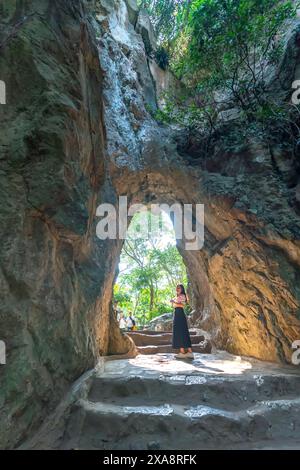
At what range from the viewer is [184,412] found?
3287 millimetres

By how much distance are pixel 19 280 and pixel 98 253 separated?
7.40 feet

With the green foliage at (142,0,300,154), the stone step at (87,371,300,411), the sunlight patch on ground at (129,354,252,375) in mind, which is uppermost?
the green foliage at (142,0,300,154)

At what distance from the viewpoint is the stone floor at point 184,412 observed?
116 inches

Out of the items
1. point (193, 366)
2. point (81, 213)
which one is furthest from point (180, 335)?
point (81, 213)

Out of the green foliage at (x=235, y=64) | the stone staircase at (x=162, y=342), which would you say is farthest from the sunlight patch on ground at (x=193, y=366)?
the green foliage at (x=235, y=64)

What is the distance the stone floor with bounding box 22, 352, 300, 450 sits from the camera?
9.67 ft

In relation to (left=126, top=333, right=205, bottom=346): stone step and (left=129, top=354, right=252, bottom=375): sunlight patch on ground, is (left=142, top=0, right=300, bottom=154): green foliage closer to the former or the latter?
(left=129, top=354, right=252, bottom=375): sunlight patch on ground

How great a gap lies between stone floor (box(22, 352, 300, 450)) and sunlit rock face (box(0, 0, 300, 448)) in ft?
1.45

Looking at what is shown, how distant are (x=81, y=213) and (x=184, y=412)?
8.46ft

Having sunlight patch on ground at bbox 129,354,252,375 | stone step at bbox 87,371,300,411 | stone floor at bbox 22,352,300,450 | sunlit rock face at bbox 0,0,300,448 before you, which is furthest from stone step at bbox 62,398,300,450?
sunlight patch on ground at bbox 129,354,252,375

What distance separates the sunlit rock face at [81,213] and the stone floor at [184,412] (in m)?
0.44

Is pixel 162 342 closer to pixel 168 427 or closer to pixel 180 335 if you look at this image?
pixel 180 335

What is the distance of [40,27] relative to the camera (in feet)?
11.7
